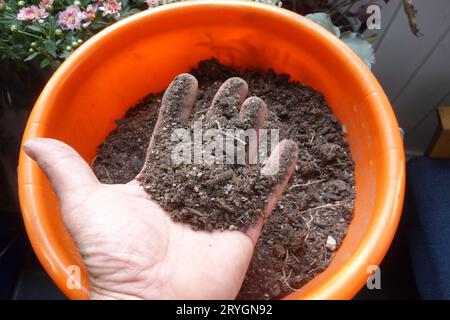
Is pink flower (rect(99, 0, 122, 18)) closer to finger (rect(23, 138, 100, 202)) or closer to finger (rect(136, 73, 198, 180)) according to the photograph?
finger (rect(136, 73, 198, 180))

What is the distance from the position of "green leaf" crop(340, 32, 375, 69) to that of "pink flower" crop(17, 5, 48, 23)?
64 cm

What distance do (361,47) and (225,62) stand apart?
0.30 meters

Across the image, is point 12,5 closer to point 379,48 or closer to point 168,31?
point 168,31

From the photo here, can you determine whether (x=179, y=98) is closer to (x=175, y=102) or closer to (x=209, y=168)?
(x=175, y=102)

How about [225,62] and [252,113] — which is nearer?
[252,113]

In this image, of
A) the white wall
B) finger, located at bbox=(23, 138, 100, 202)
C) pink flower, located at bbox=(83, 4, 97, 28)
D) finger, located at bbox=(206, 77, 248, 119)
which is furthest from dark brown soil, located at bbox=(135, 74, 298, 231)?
the white wall

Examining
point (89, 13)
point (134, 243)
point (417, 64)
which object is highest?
point (417, 64)

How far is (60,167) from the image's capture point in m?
0.63

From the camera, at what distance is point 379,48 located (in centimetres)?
116

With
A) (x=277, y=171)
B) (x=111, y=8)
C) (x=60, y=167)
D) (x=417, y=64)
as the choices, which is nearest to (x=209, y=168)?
(x=277, y=171)

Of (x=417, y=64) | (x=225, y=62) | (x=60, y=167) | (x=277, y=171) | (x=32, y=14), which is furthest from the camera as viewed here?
(x=417, y=64)

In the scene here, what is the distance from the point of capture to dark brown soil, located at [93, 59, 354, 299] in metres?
0.76
